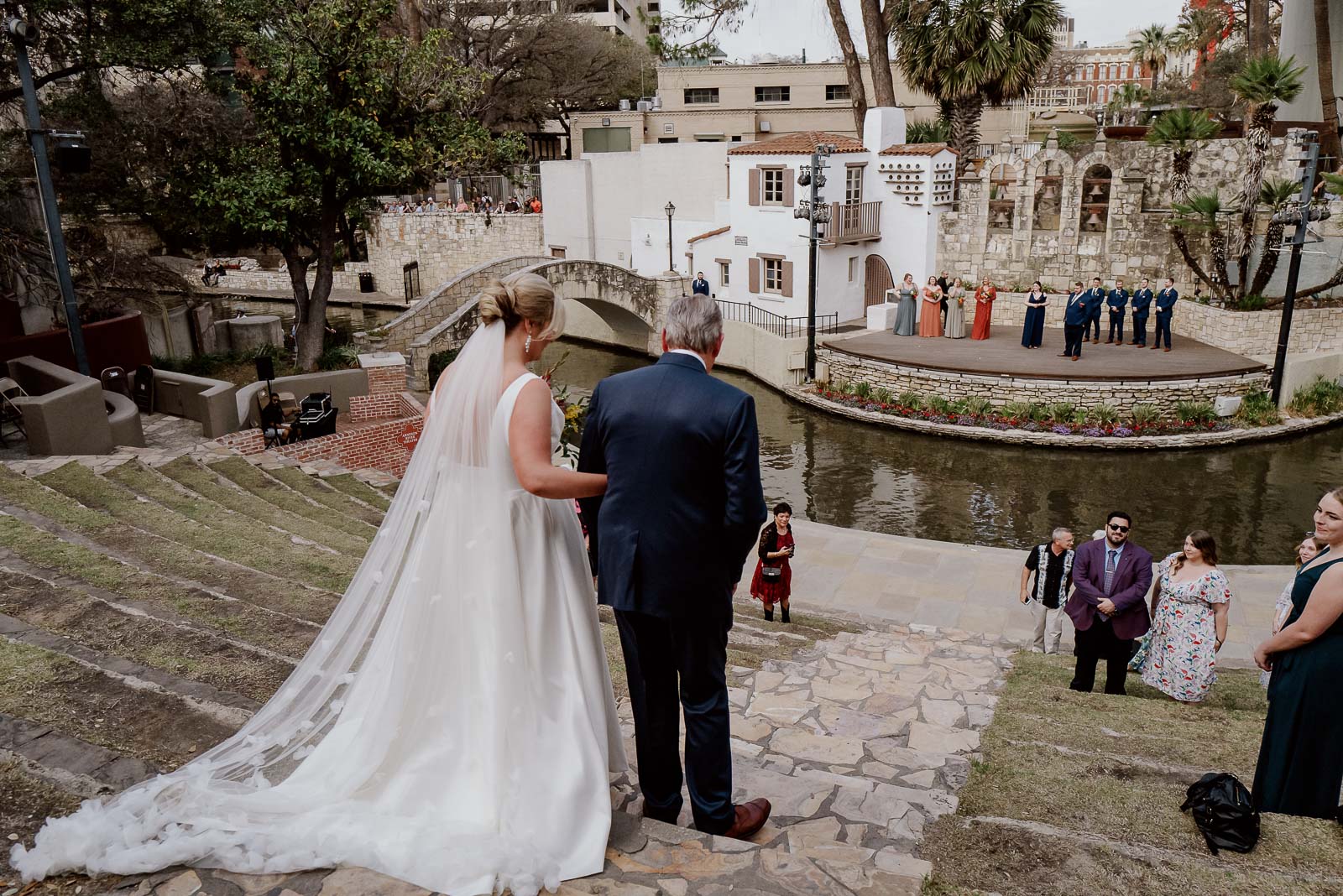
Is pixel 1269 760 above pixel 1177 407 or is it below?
above

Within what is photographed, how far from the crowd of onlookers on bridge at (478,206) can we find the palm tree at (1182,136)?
24219 millimetres

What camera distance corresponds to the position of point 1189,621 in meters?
6.36

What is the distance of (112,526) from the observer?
7719mm

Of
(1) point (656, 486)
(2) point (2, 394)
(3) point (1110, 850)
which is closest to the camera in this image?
(1) point (656, 486)

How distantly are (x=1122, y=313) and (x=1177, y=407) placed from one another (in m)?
3.99

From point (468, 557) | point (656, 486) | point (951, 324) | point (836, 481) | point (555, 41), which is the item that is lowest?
point (836, 481)

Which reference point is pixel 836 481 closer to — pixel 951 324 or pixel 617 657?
pixel 951 324

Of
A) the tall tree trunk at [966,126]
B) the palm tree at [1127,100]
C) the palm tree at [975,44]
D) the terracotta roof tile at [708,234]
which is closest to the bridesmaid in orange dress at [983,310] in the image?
the tall tree trunk at [966,126]

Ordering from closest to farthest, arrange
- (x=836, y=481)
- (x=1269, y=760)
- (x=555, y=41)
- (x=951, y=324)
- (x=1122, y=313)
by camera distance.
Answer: (x=1269, y=760)
(x=836, y=481)
(x=1122, y=313)
(x=951, y=324)
(x=555, y=41)

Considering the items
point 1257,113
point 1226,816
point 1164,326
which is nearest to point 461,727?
point 1226,816

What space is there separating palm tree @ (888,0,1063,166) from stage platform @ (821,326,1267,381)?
808cm

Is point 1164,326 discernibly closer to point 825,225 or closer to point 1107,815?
point 825,225

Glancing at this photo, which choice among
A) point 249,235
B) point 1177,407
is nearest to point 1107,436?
point 1177,407

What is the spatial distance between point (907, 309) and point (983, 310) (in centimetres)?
209
